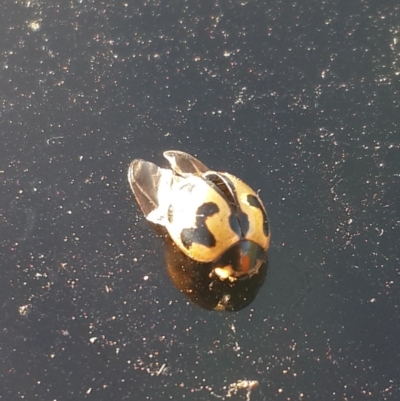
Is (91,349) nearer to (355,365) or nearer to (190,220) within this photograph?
(190,220)

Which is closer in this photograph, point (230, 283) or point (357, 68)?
point (230, 283)

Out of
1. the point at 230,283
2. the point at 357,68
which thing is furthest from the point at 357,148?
the point at 230,283

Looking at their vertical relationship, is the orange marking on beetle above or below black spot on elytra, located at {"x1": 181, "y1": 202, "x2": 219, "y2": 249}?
below

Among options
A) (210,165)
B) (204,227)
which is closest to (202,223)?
(204,227)

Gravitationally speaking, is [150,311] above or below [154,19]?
below

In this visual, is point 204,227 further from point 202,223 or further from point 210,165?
point 210,165
